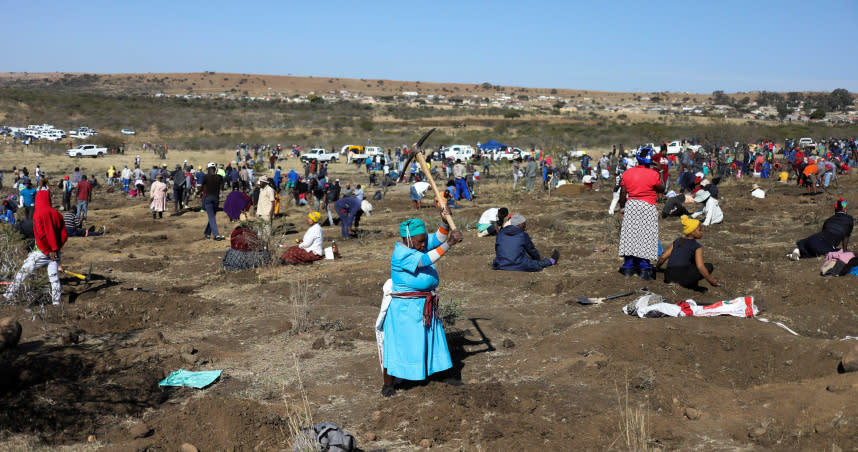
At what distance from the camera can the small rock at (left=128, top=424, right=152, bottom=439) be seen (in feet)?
16.8

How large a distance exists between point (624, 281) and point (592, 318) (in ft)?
4.29

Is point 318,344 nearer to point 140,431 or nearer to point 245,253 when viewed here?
point 140,431

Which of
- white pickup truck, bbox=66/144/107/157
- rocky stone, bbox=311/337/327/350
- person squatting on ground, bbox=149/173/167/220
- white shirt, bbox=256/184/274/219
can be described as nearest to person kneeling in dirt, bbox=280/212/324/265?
white shirt, bbox=256/184/274/219

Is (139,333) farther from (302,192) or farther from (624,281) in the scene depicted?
(302,192)

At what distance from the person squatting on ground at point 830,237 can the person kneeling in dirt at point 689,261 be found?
3.03m

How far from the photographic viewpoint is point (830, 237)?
10.3m

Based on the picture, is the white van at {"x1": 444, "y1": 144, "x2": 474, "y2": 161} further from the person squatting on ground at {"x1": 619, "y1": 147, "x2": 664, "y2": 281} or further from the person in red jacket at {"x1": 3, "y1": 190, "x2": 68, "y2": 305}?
the person in red jacket at {"x1": 3, "y1": 190, "x2": 68, "y2": 305}

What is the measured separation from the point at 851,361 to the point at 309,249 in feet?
28.7

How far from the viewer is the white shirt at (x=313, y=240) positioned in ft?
39.8

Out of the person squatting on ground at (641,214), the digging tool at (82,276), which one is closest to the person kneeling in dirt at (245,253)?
the digging tool at (82,276)

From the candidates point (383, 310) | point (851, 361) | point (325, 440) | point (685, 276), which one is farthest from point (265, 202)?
point (851, 361)

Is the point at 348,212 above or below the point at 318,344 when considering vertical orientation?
above

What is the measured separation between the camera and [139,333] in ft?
26.0

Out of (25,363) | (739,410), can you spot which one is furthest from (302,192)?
(739,410)
